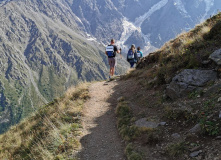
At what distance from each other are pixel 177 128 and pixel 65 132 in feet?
17.1

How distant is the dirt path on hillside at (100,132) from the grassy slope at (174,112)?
1.71 feet

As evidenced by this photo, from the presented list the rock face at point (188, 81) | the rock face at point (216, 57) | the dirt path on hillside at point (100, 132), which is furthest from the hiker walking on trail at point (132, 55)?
the rock face at point (216, 57)

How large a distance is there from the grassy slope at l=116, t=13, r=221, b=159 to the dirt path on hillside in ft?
1.71

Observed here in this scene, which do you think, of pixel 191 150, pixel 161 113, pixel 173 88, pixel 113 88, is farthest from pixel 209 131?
pixel 113 88

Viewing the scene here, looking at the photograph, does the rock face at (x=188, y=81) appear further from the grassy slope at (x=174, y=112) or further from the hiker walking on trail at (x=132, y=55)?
the hiker walking on trail at (x=132, y=55)

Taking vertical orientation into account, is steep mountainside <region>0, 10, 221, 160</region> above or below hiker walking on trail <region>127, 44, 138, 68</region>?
below

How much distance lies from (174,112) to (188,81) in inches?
85.5

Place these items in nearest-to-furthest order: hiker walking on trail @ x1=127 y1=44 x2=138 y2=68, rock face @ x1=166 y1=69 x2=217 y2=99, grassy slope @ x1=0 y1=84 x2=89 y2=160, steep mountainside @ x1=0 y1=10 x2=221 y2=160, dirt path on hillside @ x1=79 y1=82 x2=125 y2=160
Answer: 1. steep mountainside @ x1=0 y1=10 x2=221 y2=160
2. dirt path on hillside @ x1=79 y1=82 x2=125 y2=160
3. grassy slope @ x1=0 y1=84 x2=89 y2=160
4. rock face @ x1=166 y1=69 x2=217 y2=99
5. hiker walking on trail @ x1=127 y1=44 x2=138 y2=68

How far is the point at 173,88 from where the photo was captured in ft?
31.4

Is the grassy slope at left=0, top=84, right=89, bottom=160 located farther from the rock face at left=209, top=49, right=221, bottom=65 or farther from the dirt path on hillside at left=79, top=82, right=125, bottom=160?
the rock face at left=209, top=49, right=221, bottom=65

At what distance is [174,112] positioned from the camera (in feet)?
26.2

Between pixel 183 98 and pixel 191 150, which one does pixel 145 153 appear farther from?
pixel 183 98

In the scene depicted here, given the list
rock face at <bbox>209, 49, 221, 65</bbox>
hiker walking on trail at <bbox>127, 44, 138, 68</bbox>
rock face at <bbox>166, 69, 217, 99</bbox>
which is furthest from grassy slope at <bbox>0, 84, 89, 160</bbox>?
hiker walking on trail at <bbox>127, 44, 138, 68</bbox>

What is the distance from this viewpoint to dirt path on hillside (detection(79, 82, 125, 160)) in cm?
794
